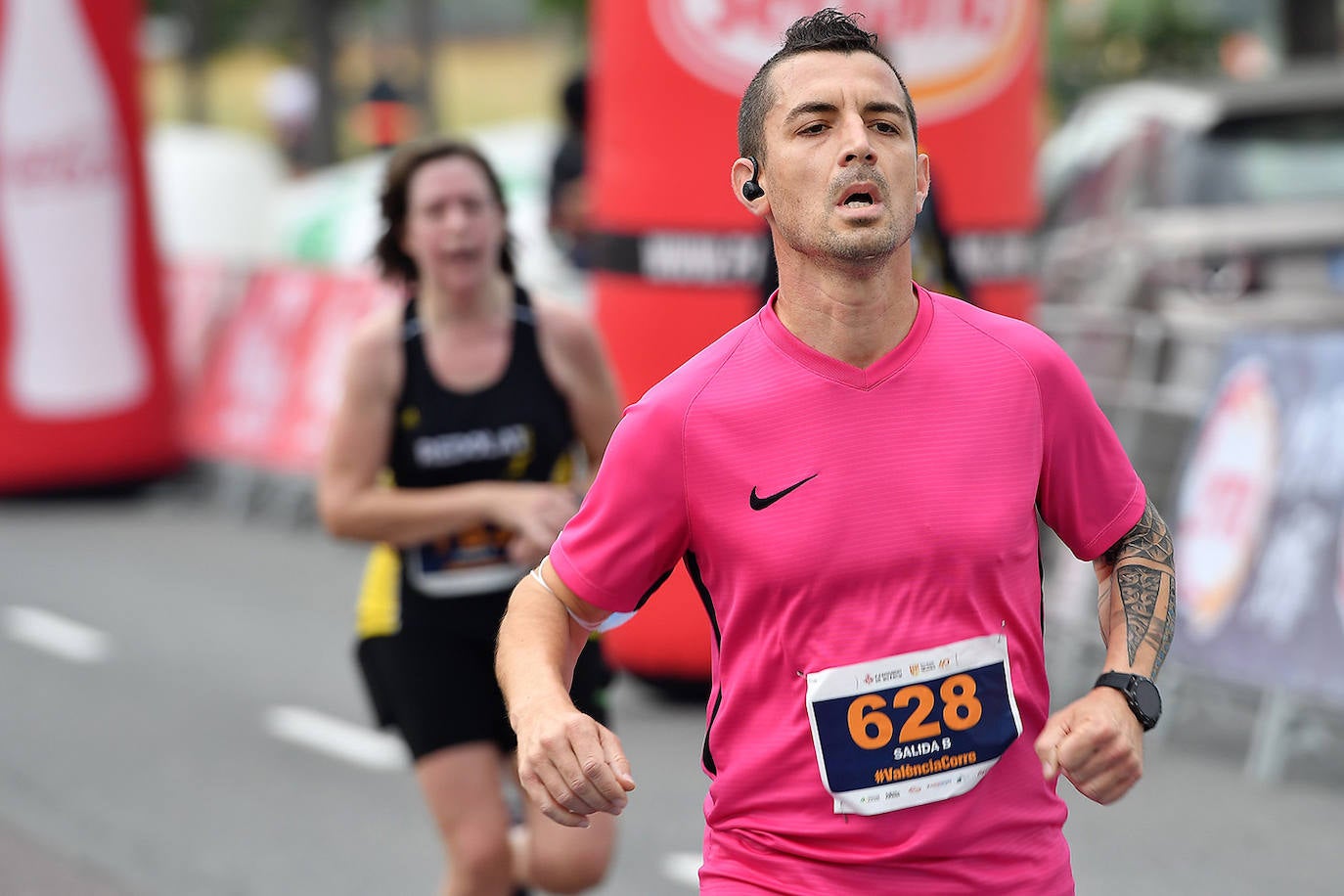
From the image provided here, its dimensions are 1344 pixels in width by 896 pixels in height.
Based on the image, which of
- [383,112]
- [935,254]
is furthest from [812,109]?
[383,112]

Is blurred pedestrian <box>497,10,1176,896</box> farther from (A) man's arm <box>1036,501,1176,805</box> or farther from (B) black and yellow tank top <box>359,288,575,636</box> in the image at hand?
(B) black and yellow tank top <box>359,288,575,636</box>

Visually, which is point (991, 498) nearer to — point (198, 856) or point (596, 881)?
point (596, 881)

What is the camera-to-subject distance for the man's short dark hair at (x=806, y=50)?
2.78 m

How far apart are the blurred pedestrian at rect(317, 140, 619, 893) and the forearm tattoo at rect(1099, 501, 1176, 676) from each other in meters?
1.85

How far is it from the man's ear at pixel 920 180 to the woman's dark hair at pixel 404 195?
2.16 meters

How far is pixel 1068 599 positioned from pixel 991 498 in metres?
5.19

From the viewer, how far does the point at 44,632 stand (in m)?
9.43

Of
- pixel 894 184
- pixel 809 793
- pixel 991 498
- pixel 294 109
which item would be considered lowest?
pixel 294 109

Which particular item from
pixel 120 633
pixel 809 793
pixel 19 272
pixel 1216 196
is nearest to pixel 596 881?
pixel 809 793

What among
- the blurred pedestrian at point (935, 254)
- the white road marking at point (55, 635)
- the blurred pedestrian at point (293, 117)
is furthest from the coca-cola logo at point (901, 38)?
the blurred pedestrian at point (293, 117)

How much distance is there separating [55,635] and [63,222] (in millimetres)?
4394

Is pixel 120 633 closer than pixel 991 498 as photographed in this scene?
No

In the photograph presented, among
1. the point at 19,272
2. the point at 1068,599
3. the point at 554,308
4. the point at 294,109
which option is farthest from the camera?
the point at 294,109

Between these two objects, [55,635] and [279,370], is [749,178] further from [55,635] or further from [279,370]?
[279,370]
